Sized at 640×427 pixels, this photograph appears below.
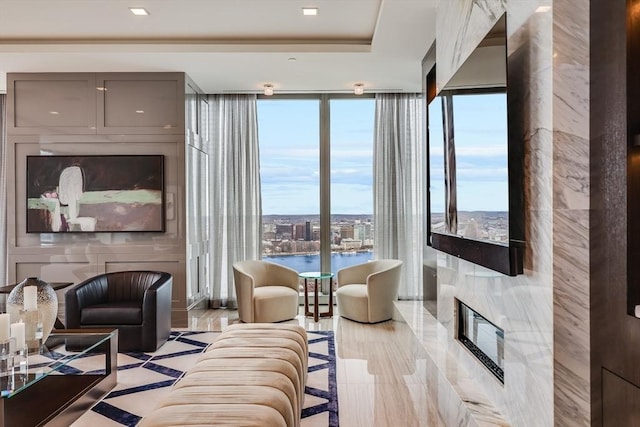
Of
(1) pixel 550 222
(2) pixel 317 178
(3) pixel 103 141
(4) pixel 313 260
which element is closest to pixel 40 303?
(3) pixel 103 141

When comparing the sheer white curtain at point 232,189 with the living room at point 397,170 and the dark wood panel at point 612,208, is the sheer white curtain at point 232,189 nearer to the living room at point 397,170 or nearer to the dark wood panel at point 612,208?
the living room at point 397,170

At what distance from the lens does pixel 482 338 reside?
8.58ft

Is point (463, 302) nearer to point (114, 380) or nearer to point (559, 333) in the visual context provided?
point (559, 333)

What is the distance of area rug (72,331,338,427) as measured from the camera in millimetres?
2836

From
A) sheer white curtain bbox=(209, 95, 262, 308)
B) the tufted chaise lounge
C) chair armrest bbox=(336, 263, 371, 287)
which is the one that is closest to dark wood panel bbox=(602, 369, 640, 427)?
the tufted chaise lounge

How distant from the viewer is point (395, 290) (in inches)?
211

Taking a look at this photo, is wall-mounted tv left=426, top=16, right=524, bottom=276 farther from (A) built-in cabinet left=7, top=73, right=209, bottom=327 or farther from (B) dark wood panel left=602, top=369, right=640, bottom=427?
(A) built-in cabinet left=7, top=73, right=209, bottom=327

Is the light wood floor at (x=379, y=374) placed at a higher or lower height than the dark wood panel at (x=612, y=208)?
lower

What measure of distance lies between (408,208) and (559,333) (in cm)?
445

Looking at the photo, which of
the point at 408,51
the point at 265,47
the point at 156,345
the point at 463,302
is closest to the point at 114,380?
the point at 156,345

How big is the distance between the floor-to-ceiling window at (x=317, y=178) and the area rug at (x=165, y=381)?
1751 mm

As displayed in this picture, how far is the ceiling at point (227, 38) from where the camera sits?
3.88 metres

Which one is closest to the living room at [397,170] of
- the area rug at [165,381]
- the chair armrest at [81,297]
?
the area rug at [165,381]

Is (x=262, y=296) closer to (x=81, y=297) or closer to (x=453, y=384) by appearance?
(x=81, y=297)
